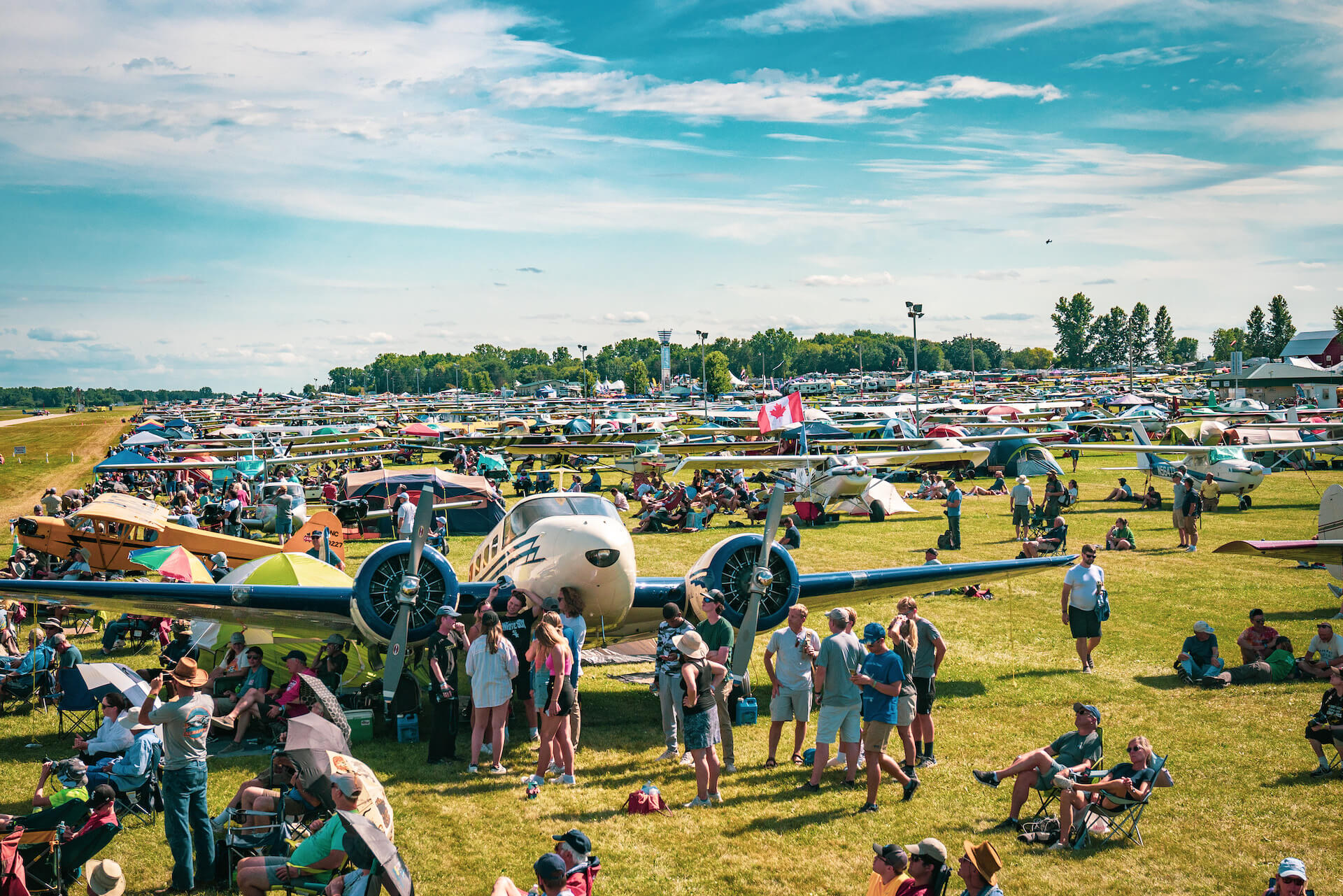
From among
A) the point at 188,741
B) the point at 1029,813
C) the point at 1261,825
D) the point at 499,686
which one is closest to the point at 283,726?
the point at 499,686

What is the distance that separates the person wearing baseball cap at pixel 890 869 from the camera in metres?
5.60

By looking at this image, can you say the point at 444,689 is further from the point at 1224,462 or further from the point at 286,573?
the point at 1224,462

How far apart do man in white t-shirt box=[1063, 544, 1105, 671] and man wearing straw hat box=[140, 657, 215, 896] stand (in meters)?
10.9

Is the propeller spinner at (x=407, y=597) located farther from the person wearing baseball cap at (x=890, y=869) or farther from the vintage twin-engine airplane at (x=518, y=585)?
the person wearing baseball cap at (x=890, y=869)

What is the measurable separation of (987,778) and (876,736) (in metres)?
1.47

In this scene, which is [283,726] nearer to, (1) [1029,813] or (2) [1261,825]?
(1) [1029,813]

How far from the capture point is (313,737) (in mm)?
6391

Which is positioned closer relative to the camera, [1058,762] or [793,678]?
[1058,762]

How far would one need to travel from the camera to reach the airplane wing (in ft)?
29.9

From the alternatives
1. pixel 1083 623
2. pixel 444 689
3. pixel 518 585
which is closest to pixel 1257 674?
pixel 1083 623

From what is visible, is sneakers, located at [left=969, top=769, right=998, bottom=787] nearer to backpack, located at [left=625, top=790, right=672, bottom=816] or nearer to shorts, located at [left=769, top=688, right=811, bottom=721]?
shorts, located at [left=769, top=688, right=811, bottom=721]

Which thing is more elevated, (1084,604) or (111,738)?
(1084,604)

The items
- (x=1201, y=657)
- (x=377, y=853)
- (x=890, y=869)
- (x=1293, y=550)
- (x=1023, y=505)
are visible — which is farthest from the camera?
(x=1023, y=505)

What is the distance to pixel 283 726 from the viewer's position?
34.3 ft
